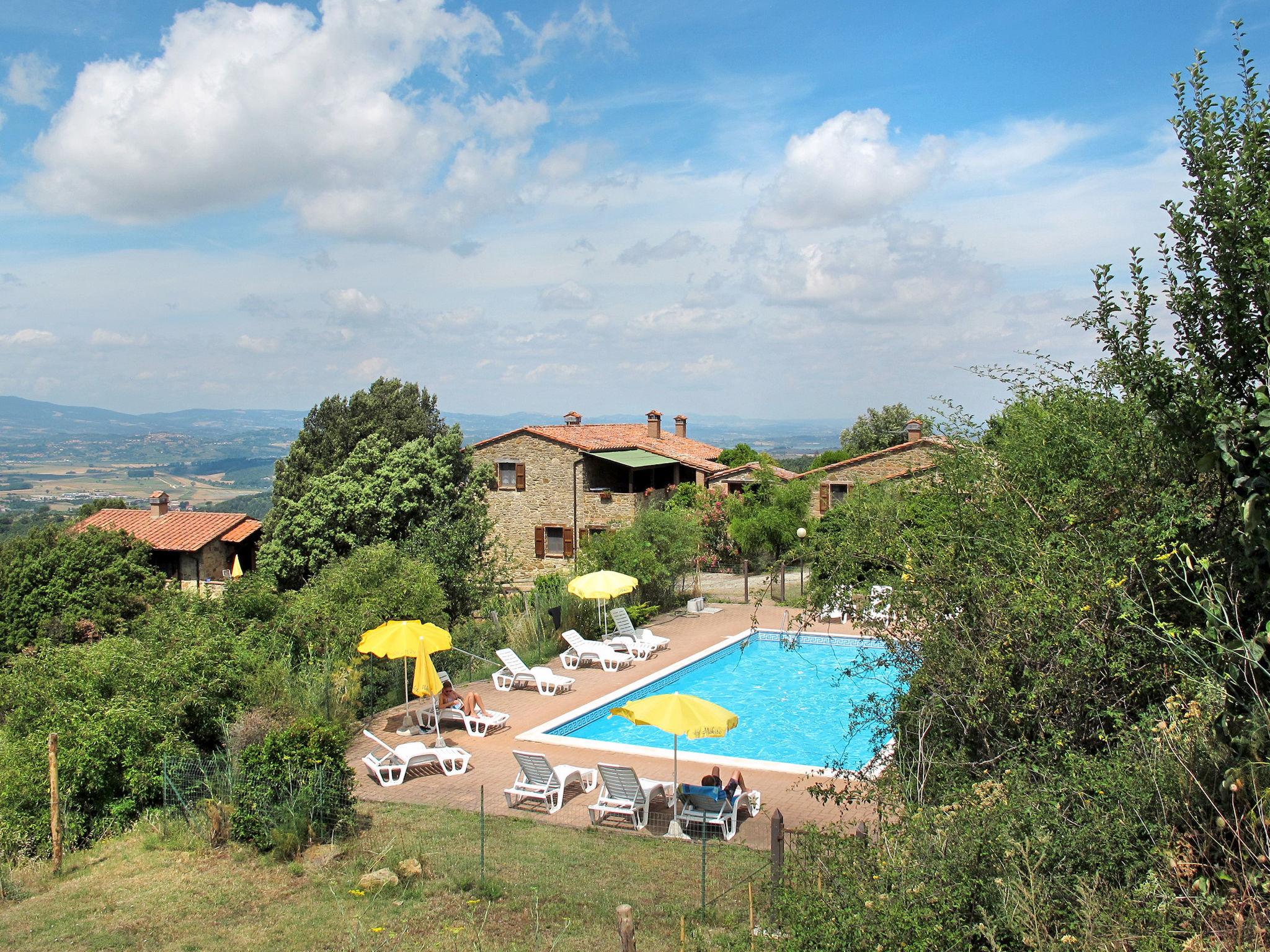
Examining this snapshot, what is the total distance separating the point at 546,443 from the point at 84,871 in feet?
88.8

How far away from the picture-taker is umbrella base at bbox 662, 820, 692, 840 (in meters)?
10.1

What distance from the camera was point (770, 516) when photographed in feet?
98.8

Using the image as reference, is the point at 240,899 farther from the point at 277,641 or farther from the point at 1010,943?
the point at 277,641

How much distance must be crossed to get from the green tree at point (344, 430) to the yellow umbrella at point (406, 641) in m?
28.0

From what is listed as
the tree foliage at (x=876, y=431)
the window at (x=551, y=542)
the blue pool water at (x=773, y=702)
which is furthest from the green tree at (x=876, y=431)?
the blue pool water at (x=773, y=702)

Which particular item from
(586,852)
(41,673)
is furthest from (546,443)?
(586,852)

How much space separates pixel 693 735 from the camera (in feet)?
33.4

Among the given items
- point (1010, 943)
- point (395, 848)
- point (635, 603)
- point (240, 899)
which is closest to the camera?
point (1010, 943)

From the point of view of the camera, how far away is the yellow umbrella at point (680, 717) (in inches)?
398

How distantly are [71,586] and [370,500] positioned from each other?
29.8 feet

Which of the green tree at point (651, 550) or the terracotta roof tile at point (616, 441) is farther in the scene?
the terracotta roof tile at point (616, 441)

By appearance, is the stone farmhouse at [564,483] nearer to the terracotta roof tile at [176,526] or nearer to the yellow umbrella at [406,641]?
the terracotta roof tile at [176,526]

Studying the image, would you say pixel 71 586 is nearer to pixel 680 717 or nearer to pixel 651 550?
pixel 651 550

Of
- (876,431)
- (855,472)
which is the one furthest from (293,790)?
(876,431)
